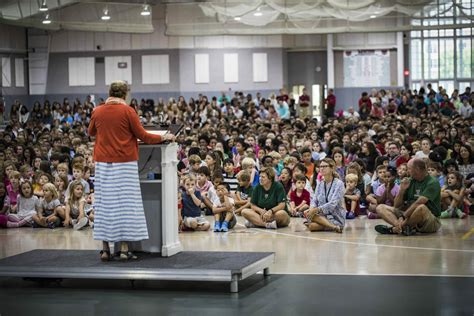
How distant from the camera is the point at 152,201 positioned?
9.12 metres

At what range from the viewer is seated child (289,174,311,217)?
1405cm

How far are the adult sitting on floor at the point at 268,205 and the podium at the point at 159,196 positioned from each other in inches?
156

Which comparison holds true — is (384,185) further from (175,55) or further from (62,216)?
(175,55)

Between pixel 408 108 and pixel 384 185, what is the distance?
51.7ft

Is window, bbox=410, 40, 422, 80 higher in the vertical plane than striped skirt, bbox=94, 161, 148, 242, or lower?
higher

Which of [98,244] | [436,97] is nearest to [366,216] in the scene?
[98,244]

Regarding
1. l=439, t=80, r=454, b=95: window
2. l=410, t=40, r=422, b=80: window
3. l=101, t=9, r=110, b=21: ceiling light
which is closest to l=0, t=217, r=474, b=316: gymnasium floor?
l=101, t=9, r=110, b=21: ceiling light

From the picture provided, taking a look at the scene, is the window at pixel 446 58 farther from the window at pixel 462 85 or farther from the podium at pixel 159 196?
the podium at pixel 159 196

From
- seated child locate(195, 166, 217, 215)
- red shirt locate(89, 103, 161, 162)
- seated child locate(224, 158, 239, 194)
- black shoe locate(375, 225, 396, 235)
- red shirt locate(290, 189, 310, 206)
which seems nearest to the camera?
red shirt locate(89, 103, 161, 162)

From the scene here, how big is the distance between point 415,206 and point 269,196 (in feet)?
7.46

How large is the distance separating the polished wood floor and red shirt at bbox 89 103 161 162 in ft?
6.88

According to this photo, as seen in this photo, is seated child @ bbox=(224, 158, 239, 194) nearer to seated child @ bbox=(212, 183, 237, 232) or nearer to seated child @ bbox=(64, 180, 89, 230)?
seated child @ bbox=(212, 183, 237, 232)

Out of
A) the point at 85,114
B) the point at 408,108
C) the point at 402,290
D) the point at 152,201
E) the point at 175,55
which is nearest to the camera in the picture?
the point at 402,290

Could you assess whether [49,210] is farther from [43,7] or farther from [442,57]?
[442,57]
